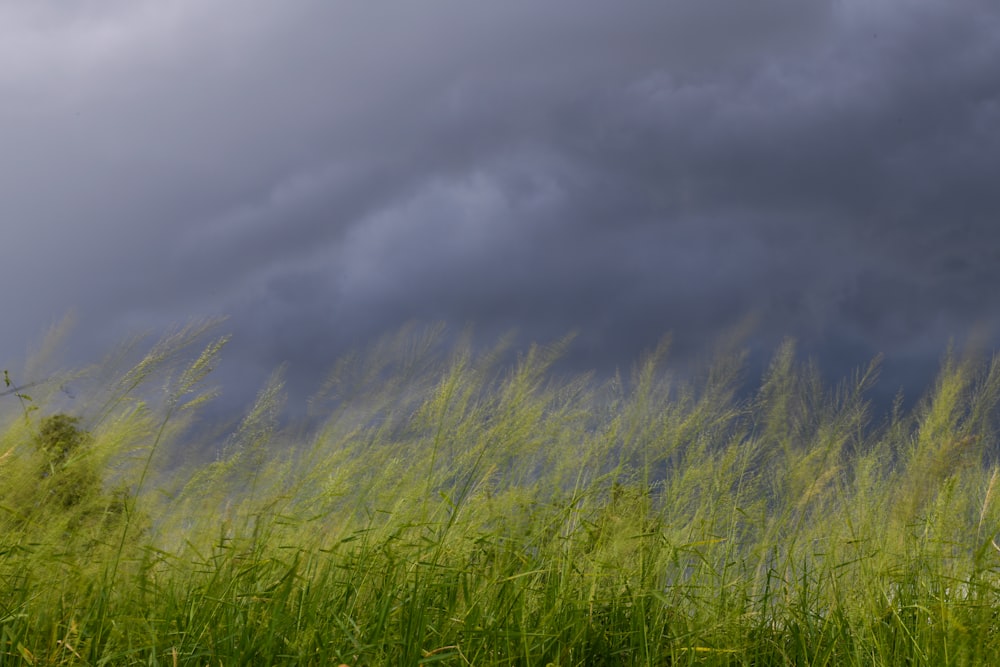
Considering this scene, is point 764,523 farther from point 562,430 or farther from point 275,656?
point 275,656

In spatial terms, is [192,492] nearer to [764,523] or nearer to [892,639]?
[764,523]

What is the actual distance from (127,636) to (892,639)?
105 inches

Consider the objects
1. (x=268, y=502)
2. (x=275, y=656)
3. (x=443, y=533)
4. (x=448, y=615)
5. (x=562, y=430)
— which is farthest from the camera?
(x=562, y=430)

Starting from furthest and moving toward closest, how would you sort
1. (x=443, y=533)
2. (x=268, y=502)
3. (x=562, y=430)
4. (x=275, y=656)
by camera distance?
1. (x=562, y=430)
2. (x=268, y=502)
3. (x=443, y=533)
4. (x=275, y=656)

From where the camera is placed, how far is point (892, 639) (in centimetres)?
331

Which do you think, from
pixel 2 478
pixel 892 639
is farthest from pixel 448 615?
pixel 2 478

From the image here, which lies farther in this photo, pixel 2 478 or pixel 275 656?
pixel 2 478

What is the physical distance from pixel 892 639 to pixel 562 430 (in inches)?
57.3

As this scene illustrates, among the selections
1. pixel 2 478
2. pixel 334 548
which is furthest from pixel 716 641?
pixel 2 478

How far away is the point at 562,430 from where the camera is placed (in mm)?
3807

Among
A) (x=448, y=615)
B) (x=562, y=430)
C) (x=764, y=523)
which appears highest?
(x=562, y=430)

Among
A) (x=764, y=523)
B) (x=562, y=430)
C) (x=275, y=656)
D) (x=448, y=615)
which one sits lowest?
(x=275, y=656)

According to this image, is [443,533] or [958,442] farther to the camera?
[958,442]

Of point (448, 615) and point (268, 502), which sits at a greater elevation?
point (268, 502)
